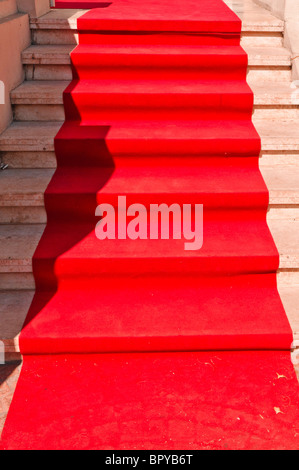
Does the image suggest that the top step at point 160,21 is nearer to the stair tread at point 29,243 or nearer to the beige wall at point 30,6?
the beige wall at point 30,6

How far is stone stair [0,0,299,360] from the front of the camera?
2.94 meters

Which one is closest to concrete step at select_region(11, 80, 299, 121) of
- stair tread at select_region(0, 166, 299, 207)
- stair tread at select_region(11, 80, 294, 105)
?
stair tread at select_region(11, 80, 294, 105)

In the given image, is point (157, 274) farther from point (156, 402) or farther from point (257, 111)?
point (257, 111)

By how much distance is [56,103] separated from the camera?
375 cm

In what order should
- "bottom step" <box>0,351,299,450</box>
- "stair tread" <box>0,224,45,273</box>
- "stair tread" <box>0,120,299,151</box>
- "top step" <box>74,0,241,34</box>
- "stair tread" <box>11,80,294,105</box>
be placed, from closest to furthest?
"bottom step" <box>0,351,299,450</box> → "stair tread" <box>0,224,45,273</box> → "stair tread" <box>0,120,299,151</box> → "stair tread" <box>11,80,294,105</box> → "top step" <box>74,0,241,34</box>

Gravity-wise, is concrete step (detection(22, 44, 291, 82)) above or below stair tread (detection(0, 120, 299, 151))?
above

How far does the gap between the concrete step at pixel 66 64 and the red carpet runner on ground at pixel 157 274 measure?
10cm

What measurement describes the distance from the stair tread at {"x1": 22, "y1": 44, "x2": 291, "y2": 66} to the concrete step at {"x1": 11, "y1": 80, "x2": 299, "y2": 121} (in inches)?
11.8

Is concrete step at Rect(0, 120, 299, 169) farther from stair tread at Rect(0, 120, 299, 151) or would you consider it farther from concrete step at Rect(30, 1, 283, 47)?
concrete step at Rect(30, 1, 283, 47)

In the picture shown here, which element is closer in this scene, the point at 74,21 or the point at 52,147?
the point at 52,147

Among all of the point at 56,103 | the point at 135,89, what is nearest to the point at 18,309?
the point at 56,103

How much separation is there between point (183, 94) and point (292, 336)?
6.70 ft

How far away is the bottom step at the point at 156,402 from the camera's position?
2213 millimetres

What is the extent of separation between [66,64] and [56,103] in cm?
46
